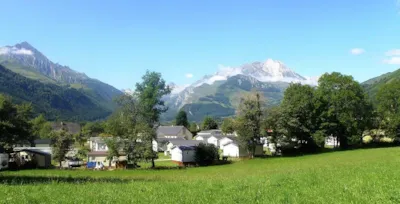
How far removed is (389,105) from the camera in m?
86.5

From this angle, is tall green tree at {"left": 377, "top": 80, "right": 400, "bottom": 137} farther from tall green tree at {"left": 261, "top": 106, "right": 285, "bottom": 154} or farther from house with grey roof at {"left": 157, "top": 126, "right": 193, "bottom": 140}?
house with grey roof at {"left": 157, "top": 126, "right": 193, "bottom": 140}

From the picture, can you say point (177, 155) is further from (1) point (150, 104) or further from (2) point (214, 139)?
(2) point (214, 139)

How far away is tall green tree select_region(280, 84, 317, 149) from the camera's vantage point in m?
75.6

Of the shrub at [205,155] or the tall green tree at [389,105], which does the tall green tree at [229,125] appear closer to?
the shrub at [205,155]

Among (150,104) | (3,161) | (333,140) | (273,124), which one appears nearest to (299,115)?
(273,124)

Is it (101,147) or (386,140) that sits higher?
(386,140)

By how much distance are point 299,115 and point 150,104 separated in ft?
106

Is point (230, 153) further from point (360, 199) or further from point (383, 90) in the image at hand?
point (360, 199)

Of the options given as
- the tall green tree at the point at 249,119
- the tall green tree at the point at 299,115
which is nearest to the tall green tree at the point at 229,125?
the tall green tree at the point at 249,119

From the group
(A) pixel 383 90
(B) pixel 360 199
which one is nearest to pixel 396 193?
(B) pixel 360 199

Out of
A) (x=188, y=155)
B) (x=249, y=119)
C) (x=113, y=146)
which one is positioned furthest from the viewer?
(x=188, y=155)

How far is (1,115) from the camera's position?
66625 millimetres

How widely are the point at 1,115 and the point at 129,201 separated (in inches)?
2451

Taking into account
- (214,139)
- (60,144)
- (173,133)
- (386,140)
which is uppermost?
(173,133)
